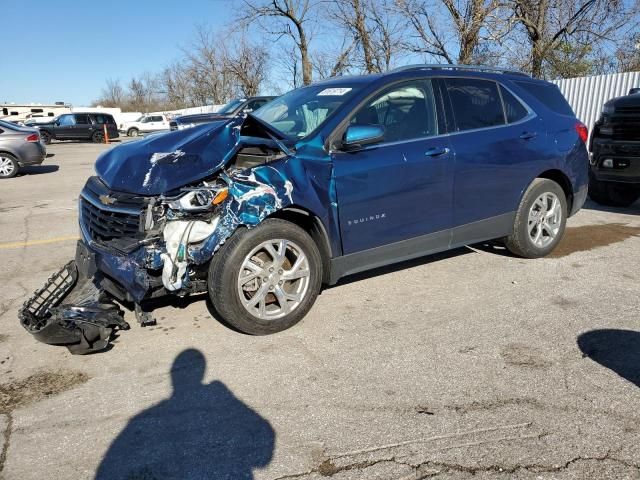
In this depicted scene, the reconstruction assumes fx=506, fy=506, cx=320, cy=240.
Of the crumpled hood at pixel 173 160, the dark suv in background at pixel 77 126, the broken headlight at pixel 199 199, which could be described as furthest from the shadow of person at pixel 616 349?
the dark suv in background at pixel 77 126

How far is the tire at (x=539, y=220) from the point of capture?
16.5 feet

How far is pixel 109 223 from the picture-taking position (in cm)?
356

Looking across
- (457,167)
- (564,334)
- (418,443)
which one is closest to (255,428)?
(418,443)

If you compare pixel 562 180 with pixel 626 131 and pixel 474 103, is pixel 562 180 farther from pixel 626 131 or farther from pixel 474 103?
pixel 626 131

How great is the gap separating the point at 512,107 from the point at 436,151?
126 cm

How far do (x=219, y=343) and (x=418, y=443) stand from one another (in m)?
1.64

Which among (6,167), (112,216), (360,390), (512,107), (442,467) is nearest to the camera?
(442,467)

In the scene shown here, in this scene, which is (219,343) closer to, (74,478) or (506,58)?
(74,478)

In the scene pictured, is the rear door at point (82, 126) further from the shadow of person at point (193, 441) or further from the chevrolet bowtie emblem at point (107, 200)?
the shadow of person at point (193, 441)

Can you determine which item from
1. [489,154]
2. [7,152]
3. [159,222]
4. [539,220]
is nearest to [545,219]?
[539,220]

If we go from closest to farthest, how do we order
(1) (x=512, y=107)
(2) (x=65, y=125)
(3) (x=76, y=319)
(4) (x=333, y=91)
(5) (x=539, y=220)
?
(3) (x=76, y=319)
(4) (x=333, y=91)
(1) (x=512, y=107)
(5) (x=539, y=220)
(2) (x=65, y=125)

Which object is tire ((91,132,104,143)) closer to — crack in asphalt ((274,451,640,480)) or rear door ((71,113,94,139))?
rear door ((71,113,94,139))

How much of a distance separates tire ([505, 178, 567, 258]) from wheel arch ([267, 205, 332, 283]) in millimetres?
2231

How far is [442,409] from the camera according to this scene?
109 inches
